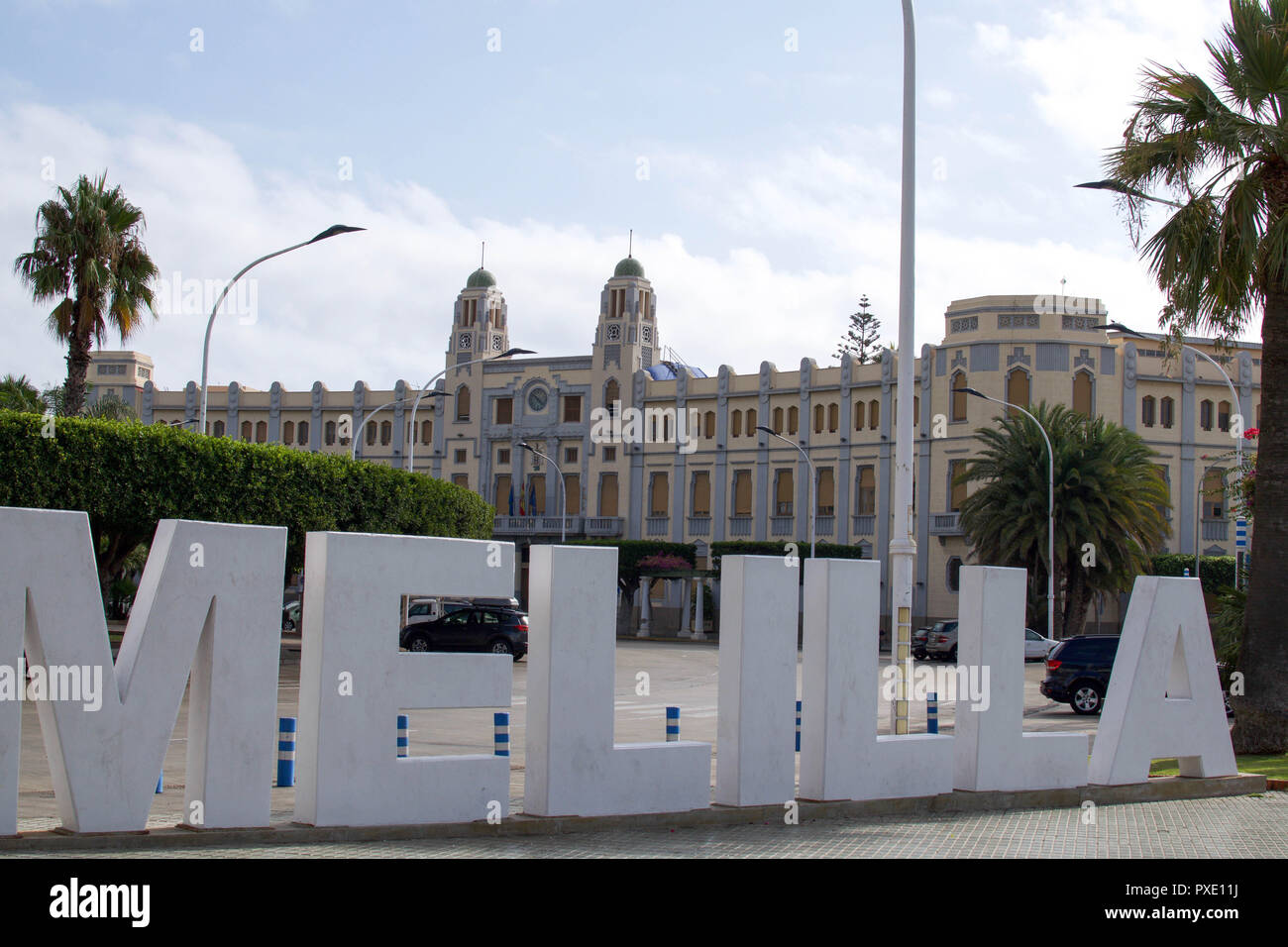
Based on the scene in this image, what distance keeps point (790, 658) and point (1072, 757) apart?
340 centimetres

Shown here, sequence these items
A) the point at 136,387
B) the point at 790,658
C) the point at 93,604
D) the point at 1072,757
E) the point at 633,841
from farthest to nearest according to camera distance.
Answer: the point at 136,387 < the point at 1072,757 < the point at 790,658 < the point at 633,841 < the point at 93,604

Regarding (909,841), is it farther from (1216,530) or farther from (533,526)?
(533,526)

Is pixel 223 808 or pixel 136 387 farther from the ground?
pixel 136 387

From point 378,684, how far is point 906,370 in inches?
323

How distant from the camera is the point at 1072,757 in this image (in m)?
12.9

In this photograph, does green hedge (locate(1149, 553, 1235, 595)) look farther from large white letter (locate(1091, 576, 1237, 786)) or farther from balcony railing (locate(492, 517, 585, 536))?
large white letter (locate(1091, 576, 1237, 786))

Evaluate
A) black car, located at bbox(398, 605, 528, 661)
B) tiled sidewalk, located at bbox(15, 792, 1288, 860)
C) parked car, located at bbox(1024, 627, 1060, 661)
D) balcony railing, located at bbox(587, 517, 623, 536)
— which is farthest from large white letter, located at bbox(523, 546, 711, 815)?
balcony railing, located at bbox(587, 517, 623, 536)

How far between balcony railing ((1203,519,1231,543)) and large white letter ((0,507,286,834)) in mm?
50326

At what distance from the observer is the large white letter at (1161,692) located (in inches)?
509

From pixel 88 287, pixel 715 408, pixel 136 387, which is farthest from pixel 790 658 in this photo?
pixel 136 387

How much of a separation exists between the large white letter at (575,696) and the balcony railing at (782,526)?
49894mm

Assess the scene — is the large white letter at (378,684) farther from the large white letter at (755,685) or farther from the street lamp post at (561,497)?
the street lamp post at (561,497)
